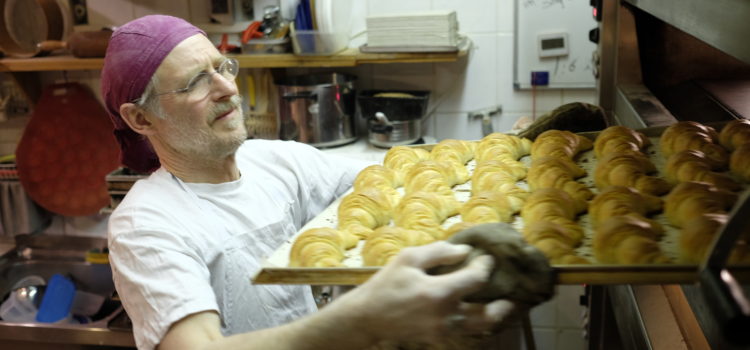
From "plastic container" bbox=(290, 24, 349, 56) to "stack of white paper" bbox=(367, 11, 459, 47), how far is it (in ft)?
0.63

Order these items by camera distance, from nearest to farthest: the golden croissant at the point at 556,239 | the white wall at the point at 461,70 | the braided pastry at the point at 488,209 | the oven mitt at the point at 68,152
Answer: the golden croissant at the point at 556,239 < the braided pastry at the point at 488,209 < the white wall at the point at 461,70 < the oven mitt at the point at 68,152

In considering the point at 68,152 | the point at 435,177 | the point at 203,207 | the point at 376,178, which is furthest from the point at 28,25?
the point at 435,177

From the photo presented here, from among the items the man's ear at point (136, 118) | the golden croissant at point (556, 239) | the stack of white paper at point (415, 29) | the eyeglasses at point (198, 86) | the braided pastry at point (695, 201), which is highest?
the stack of white paper at point (415, 29)

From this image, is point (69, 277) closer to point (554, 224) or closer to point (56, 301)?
point (56, 301)

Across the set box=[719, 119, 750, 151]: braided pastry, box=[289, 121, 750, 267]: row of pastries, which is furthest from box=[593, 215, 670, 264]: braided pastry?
box=[719, 119, 750, 151]: braided pastry

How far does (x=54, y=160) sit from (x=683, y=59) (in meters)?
3.30

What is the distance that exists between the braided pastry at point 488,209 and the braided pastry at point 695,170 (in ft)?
1.14

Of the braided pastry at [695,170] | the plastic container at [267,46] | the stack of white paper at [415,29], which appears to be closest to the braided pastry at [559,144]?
the braided pastry at [695,170]

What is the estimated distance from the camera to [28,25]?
3.62 meters

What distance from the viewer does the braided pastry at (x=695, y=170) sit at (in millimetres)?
1229

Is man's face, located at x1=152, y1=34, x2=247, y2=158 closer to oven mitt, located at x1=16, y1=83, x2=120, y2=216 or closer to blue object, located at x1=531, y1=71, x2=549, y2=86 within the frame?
blue object, located at x1=531, y1=71, x2=549, y2=86

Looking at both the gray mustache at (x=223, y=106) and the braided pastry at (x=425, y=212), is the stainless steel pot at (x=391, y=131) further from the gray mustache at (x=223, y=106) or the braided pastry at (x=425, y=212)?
the braided pastry at (x=425, y=212)

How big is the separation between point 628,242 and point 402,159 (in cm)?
80

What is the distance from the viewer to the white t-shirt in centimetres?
132
